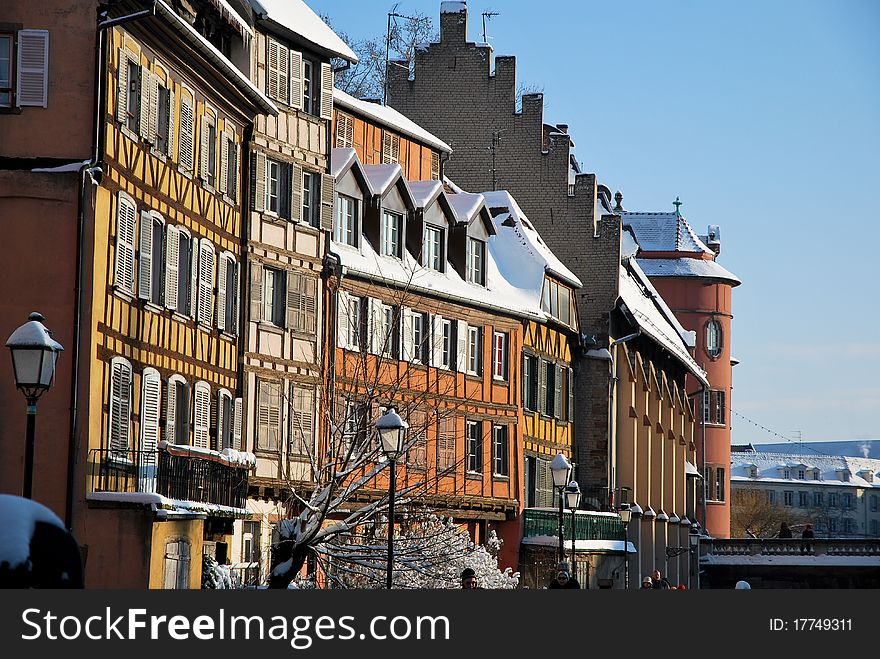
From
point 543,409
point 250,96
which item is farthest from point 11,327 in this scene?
point 543,409

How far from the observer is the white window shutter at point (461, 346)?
155 ft

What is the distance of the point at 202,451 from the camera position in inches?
1231

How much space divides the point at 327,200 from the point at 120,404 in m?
13.3

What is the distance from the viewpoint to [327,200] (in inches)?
1646

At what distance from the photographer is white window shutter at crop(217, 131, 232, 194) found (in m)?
36.0

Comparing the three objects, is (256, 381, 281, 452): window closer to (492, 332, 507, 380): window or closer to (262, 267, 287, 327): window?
(262, 267, 287, 327): window

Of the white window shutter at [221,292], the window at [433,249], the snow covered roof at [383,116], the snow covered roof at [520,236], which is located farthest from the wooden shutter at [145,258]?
the snow covered roof at [520,236]

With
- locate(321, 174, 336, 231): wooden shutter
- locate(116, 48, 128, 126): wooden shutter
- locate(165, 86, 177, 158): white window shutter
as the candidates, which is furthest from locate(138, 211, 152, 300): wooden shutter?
locate(321, 174, 336, 231): wooden shutter

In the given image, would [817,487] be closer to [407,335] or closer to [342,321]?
[407,335]

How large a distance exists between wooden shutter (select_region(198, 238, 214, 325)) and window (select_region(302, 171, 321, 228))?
6049mm

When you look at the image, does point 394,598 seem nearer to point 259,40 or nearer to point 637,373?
point 259,40

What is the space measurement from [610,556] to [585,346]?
6.88 meters

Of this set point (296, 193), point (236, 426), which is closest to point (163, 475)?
point (236, 426)

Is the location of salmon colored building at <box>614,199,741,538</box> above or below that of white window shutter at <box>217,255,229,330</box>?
above
